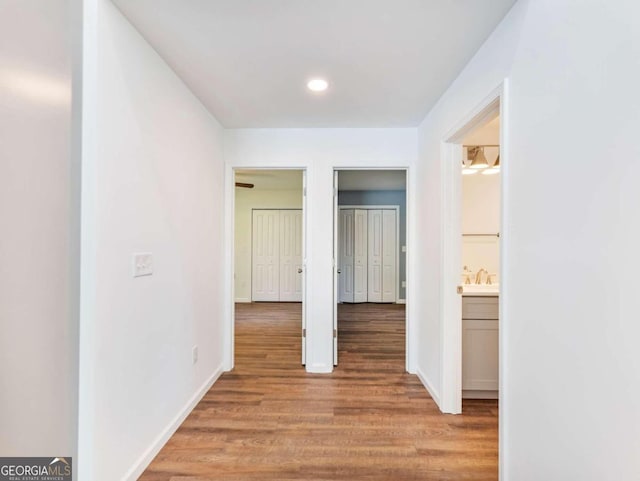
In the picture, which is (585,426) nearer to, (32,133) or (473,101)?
(473,101)

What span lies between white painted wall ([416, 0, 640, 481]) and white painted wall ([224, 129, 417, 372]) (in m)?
1.44

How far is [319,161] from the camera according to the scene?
312cm

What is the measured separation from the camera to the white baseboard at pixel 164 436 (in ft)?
5.54

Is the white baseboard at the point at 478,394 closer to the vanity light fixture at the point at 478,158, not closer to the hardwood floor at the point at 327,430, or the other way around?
the hardwood floor at the point at 327,430

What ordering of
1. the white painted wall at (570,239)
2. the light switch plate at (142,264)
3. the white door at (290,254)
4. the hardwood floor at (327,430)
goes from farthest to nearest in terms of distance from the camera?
the white door at (290,254), the hardwood floor at (327,430), the light switch plate at (142,264), the white painted wall at (570,239)

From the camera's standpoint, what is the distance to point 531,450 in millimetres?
1362

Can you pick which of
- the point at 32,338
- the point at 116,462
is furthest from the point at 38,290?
the point at 116,462

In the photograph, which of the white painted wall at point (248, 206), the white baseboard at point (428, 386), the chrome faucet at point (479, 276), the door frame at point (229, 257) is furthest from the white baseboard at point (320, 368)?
the white painted wall at point (248, 206)

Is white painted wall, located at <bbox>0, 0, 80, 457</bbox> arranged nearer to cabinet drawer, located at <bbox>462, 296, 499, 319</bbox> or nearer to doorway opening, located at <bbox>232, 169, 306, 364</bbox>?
A: cabinet drawer, located at <bbox>462, 296, 499, 319</bbox>

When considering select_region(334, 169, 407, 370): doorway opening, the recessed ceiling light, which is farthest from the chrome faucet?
select_region(334, 169, 407, 370): doorway opening

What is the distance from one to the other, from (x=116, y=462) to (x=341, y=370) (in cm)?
203

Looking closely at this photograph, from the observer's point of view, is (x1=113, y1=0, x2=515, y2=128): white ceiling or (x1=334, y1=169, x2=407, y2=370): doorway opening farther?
(x1=334, y1=169, x2=407, y2=370): doorway opening

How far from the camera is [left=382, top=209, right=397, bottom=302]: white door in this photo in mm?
6676

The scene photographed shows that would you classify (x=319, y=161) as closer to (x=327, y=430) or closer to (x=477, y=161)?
(x=477, y=161)
